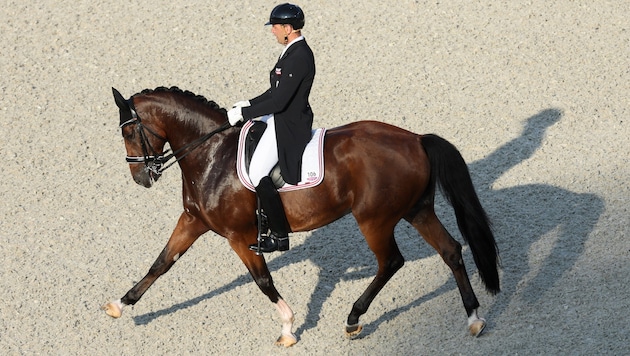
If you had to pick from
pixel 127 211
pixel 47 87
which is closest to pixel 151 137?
pixel 127 211

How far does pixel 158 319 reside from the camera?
890 cm

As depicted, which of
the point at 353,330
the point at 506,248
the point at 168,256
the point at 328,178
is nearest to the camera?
the point at 328,178

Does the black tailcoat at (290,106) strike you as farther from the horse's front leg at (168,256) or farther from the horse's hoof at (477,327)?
the horse's hoof at (477,327)

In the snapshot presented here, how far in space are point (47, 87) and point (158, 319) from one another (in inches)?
219

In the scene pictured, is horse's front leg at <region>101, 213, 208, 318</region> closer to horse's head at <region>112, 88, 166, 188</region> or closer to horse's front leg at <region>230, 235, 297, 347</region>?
horse's front leg at <region>230, 235, 297, 347</region>

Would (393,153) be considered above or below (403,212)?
above

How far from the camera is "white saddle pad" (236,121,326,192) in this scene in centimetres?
798

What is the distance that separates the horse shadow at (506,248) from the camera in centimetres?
899

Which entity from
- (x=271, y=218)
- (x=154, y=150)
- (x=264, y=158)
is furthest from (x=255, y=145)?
(x=154, y=150)

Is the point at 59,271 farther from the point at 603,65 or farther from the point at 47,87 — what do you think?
the point at 603,65

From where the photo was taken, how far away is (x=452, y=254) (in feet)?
27.3

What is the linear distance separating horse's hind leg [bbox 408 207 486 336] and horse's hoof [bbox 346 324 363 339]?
3.09 ft

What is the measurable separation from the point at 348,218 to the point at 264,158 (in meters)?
2.73

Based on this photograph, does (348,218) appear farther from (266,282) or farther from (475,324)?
(475,324)
